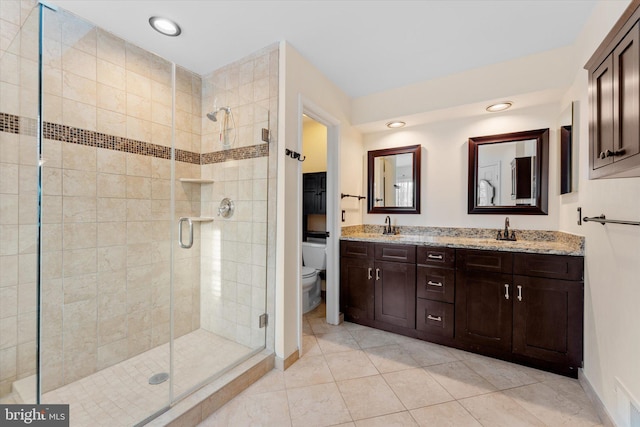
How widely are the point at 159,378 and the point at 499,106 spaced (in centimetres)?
350

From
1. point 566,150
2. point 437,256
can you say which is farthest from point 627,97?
point 437,256

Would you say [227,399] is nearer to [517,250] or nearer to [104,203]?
[104,203]

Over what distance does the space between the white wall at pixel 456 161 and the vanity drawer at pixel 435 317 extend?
90 centimetres

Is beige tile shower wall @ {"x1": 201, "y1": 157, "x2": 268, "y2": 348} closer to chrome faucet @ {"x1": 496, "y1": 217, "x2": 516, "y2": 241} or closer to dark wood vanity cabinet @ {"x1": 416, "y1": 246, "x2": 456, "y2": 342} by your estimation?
dark wood vanity cabinet @ {"x1": 416, "y1": 246, "x2": 456, "y2": 342}

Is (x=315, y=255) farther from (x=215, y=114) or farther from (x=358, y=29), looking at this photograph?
(x=358, y=29)

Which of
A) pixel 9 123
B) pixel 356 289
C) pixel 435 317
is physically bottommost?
pixel 435 317

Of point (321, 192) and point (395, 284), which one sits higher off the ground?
point (321, 192)

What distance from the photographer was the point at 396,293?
8.18 ft

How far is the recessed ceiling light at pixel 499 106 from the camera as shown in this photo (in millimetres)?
2354

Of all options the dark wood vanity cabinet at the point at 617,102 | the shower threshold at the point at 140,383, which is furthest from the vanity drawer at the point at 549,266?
the shower threshold at the point at 140,383

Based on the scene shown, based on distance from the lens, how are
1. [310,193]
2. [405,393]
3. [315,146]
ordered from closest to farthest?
[405,393] < [310,193] < [315,146]

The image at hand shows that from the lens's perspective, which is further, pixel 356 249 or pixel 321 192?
pixel 321 192

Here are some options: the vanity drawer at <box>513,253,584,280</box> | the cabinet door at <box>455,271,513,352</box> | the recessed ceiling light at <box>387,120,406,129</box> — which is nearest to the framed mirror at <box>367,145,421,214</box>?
the recessed ceiling light at <box>387,120,406,129</box>

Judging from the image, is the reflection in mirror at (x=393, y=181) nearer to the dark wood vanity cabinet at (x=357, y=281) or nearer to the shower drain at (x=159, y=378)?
the dark wood vanity cabinet at (x=357, y=281)
